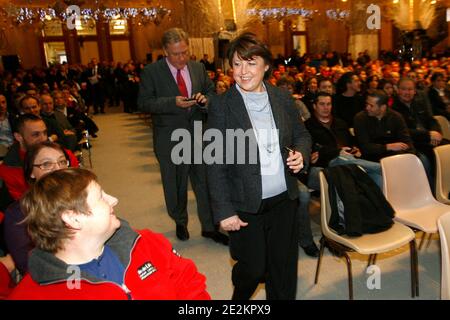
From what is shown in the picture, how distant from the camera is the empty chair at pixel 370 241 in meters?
2.43

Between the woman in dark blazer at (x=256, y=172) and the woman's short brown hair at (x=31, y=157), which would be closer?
the woman in dark blazer at (x=256, y=172)

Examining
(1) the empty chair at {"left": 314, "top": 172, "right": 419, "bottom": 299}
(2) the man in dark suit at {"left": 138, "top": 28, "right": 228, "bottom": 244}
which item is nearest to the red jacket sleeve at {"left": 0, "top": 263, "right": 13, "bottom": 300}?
(2) the man in dark suit at {"left": 138, "top": 28, "right": 228, "bottom": 244}

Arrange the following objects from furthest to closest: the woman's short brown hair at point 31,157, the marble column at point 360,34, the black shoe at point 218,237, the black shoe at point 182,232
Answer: the marble column at point 360,34 < the black shoe at point 182,232 < the black shoe at point 218,237 < the woman's short brown hair at point 31,157

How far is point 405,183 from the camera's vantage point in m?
3.00

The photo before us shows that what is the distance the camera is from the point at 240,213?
6.59 feet

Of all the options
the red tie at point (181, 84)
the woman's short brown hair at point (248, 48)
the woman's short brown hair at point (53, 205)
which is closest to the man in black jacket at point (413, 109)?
the red tie at point (181, 84)

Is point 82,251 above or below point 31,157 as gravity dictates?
below

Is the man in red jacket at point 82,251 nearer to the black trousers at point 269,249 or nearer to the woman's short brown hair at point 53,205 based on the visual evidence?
the woman's short brown hair at point 53,205

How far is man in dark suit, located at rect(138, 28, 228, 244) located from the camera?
314 centimetres

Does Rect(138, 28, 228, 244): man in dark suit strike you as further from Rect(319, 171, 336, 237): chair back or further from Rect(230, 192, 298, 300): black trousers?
Rect(230, 192, 298, 300): black trousers

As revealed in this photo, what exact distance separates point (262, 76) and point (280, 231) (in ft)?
2.61

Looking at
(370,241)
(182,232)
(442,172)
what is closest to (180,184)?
(182,232)

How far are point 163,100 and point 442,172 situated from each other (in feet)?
7.56

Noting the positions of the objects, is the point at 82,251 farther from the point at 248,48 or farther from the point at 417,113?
the point at 417,113
